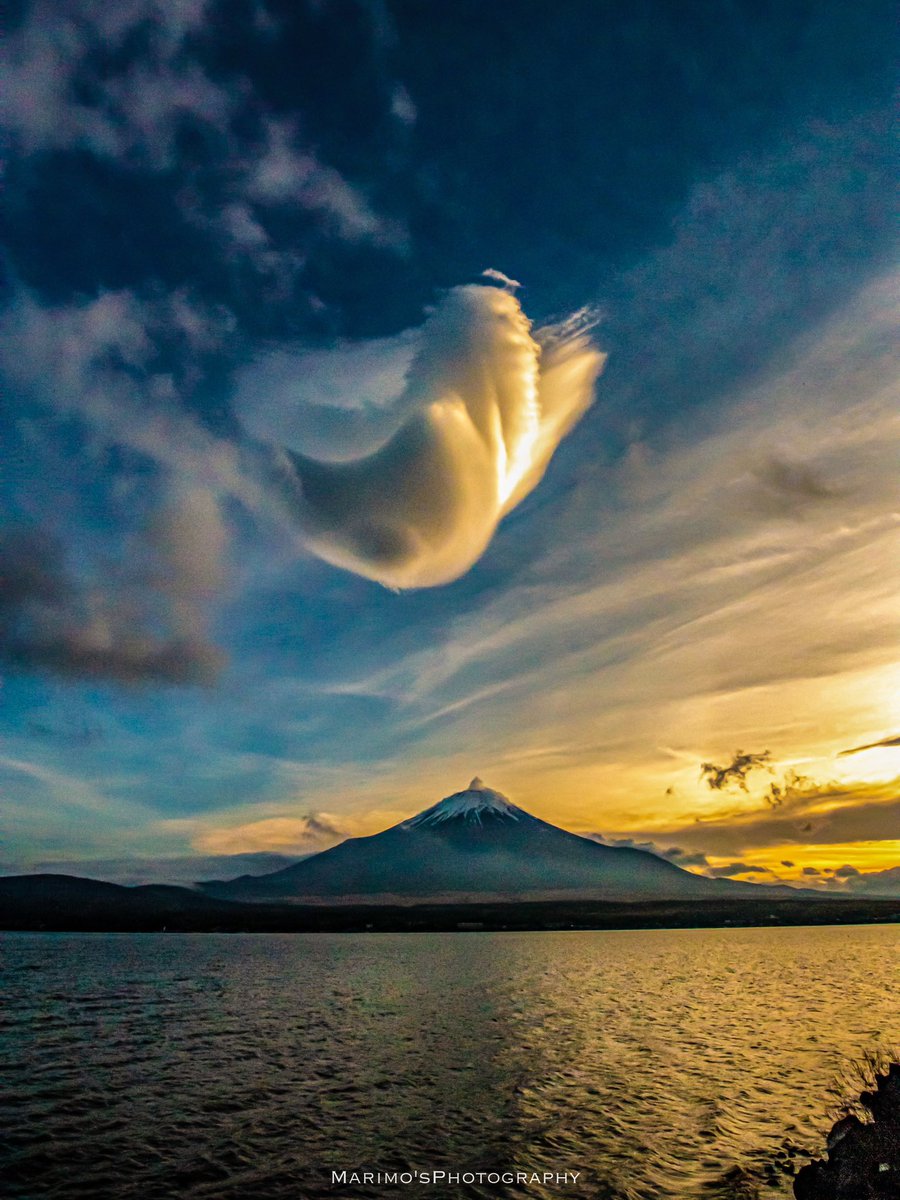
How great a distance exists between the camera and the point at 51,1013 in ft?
207

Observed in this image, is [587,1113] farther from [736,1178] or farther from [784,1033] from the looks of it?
[784,1033]

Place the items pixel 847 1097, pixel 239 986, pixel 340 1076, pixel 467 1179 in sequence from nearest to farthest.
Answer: pixel 467 1179 → pixel 847 1097 → pixel 340 1076 → pixel 239 986

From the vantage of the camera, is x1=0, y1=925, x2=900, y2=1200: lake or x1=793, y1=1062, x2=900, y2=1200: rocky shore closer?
x1=793, y1=1062, x2=900, y2=1200: rocky shore

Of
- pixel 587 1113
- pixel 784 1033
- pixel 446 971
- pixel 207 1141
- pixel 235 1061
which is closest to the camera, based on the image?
pixel 207 1141

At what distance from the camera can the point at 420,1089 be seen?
36.2 meters

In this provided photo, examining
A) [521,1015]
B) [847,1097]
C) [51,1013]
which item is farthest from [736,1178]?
[51,1013]

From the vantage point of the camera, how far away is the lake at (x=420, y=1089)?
82.1 feet

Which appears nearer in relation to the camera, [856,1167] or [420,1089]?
[856,1167]

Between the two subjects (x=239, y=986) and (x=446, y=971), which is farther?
(x=446, y=971)

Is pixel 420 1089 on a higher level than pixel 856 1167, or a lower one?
lower

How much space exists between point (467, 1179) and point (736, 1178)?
385 inches

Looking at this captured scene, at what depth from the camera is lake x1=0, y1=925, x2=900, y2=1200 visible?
2503 centimetres

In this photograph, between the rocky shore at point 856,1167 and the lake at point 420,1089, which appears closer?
the rocky shore at point 856,1167

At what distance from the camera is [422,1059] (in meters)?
43.5
